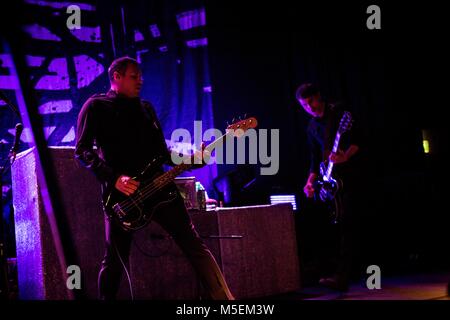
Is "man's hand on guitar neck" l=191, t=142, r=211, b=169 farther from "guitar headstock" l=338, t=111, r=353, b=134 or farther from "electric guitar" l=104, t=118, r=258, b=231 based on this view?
"guitar headstock" l=338, t=111, r=353, b=134

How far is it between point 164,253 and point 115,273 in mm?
1166

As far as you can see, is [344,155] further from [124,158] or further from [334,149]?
[124,158]

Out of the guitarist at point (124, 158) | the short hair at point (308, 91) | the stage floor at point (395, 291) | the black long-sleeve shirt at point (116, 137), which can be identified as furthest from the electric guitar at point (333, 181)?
the black long-sleeve shirt at point (116, 137)

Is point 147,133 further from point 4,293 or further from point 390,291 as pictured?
point 390,291

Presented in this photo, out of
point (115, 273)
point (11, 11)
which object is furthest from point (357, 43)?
point (11, 11)

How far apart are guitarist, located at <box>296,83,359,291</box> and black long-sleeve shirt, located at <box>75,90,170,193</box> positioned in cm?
212

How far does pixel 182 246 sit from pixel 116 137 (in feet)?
3.25

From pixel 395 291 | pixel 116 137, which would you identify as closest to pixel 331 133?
pixel 395 291

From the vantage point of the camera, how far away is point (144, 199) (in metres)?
3.67

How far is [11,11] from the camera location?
1.32 metres

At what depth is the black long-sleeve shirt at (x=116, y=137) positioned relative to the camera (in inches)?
146

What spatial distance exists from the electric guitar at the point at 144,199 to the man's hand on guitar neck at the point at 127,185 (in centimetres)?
11

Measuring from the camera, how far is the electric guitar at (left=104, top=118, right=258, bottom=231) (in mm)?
3607

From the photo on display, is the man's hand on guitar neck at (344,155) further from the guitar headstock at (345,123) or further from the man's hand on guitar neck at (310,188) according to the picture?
the man's hand on guitar neck at (310,188)
